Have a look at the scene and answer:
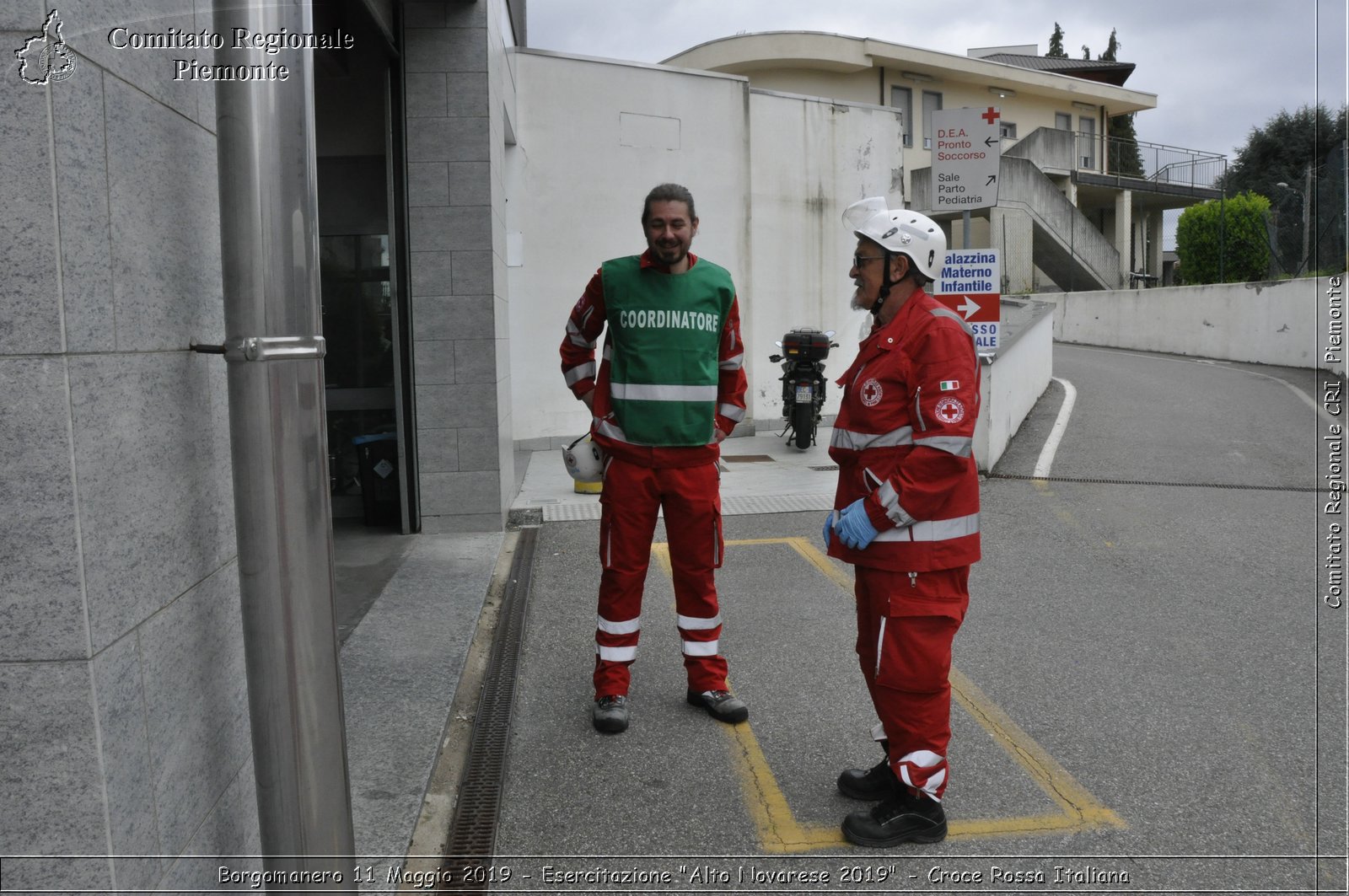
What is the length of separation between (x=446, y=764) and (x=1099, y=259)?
109 ft

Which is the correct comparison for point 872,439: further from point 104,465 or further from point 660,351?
point 104,465

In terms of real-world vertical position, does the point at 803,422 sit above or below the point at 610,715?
above

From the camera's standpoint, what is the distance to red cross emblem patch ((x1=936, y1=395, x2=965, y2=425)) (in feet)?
10.6

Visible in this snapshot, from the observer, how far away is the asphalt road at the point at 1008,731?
330 centimetres

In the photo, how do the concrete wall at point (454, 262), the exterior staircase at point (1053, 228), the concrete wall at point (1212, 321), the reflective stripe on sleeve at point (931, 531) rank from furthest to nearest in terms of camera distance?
1. the exterior staircase at point (1053, 228)
2. the concrete wall at point (1212, 321)
3. the concrete wall at point (454, 262)
4. the reflective stripe on sleeve at point (931, 531)

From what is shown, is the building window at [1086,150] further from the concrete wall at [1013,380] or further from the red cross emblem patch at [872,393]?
the red cross emblem patch at [872,393]

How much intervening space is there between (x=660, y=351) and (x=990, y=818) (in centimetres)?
213

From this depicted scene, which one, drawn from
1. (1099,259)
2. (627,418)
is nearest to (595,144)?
(627,418)

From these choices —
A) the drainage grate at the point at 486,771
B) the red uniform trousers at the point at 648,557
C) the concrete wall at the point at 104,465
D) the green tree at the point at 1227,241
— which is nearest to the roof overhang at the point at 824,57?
the green tree at the point at 1227,241

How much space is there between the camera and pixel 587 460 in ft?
14.8

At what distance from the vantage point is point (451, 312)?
7840mm

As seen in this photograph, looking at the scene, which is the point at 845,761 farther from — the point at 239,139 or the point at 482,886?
the point at 239,139

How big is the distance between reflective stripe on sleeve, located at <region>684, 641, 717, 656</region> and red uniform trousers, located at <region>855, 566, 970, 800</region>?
1178mm

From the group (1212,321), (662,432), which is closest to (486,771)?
(662,432)
